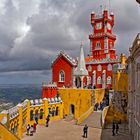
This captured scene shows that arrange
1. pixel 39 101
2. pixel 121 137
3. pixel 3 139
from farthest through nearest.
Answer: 1. pixel 39 101
2. pixel 121 137
3. pixel 3 139

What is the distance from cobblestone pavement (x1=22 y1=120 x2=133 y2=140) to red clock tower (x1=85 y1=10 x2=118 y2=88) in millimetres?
15361

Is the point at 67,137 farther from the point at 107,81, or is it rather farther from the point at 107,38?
the point at 107,38

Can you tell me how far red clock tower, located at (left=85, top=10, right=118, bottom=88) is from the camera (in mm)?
47072

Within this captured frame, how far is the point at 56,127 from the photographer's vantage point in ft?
110

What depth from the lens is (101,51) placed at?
5219cm

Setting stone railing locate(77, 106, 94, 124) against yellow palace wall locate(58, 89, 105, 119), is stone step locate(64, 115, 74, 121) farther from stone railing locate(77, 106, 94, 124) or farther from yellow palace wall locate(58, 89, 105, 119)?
stone railing locate(77, 106, 94, 124)

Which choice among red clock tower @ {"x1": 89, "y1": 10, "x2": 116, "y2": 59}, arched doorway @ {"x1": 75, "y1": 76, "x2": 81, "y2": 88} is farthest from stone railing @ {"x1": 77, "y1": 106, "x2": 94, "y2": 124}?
Result: red clock tower @ {"x1": 89, "y1": 10, "x2": 116, "y2": 59}

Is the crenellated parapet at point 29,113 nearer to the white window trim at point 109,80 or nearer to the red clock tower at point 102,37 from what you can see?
the white window trim at point 109,80

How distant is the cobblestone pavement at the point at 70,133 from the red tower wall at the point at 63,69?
1429 cm

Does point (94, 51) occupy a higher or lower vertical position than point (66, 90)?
higher

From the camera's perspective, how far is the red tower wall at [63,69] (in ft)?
157

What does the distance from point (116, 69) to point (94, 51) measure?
13.4m

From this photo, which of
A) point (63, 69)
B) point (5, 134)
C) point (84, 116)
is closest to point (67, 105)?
point (84, 116)

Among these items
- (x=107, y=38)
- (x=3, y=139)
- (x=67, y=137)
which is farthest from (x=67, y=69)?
(x=3, y=139)
